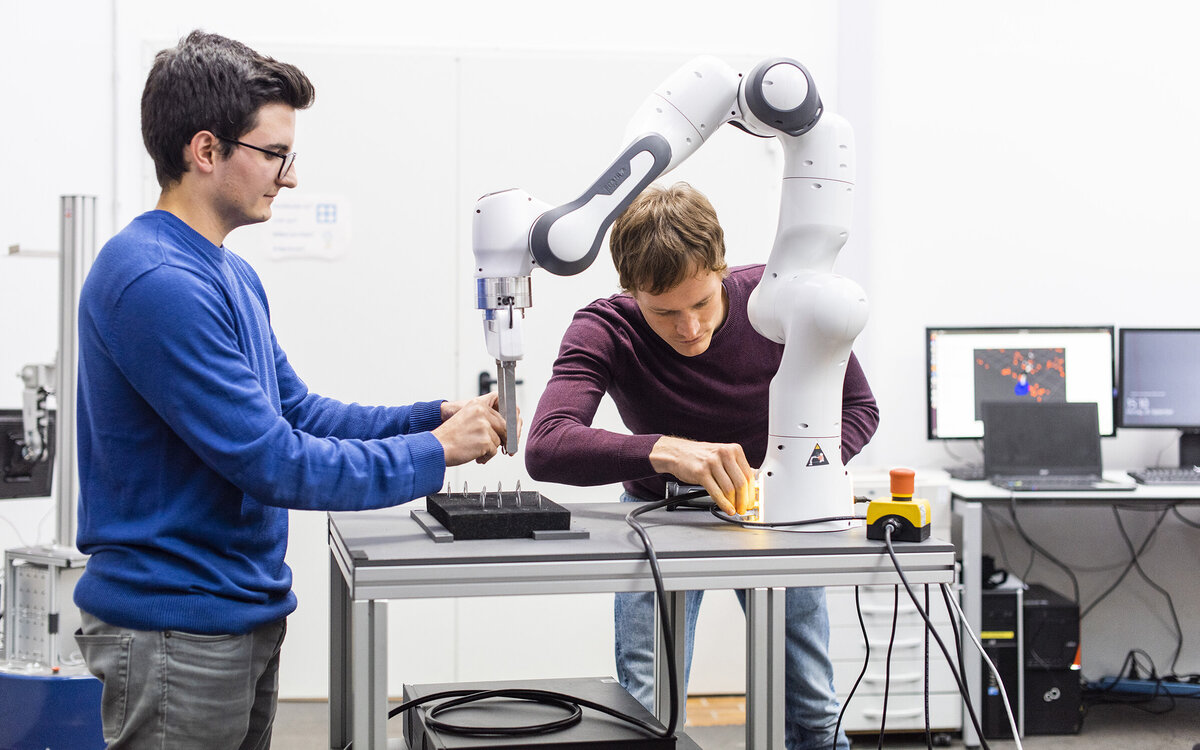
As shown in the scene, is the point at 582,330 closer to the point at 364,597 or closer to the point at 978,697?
the point at 364,597

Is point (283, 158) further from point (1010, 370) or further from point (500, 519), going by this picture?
point (1010, 370)

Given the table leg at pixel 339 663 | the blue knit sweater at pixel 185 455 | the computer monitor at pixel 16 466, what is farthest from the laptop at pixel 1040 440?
the computer monitor at pixel 16 466

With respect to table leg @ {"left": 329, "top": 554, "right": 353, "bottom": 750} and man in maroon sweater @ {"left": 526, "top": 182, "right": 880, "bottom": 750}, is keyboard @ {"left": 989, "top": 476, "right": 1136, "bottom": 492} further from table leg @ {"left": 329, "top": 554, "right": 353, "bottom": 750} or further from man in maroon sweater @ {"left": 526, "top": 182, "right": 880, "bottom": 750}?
table leg @ {"left": 329, "top": 554, "right": 353, "bottom": 750}

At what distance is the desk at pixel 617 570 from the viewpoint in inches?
42.7

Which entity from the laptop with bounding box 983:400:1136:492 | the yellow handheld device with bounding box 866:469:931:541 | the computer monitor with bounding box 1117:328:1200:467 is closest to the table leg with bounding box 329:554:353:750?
the yellow handheld device with bounding box 866:469:931:541

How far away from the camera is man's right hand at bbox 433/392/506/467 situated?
1262 mm

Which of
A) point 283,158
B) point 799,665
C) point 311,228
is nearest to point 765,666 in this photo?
point 799,665

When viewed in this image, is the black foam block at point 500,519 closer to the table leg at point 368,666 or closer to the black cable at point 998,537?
the table leg at point 368,666

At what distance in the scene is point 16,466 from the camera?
8.55 feet

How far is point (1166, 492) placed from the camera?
115 inches

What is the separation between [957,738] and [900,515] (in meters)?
2.13

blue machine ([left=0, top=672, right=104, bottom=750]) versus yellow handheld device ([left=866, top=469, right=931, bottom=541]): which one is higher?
yellow handheld device ([left=866, top=469, right=931, bottom=541])

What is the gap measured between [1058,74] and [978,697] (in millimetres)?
1955

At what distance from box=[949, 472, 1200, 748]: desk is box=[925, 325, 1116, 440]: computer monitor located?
1.06 ft
